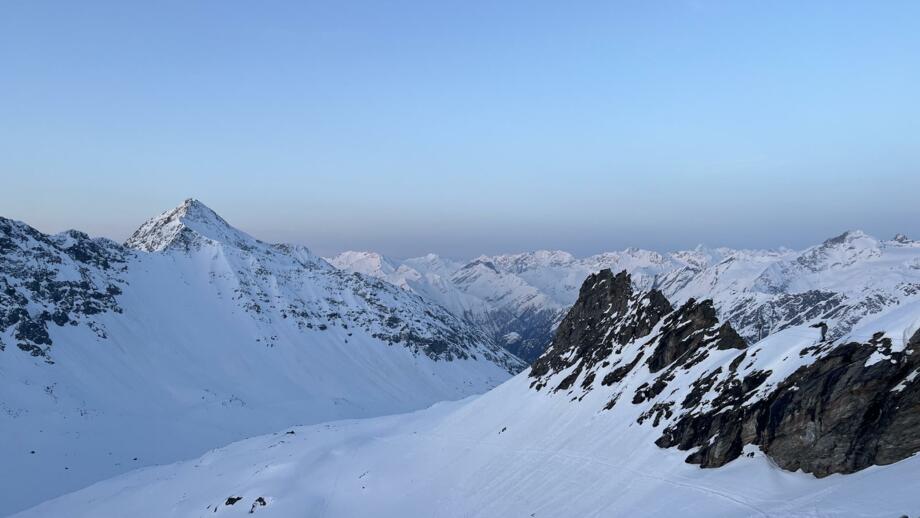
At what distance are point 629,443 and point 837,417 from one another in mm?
14124

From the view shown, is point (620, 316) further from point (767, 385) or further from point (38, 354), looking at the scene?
point (38, 354)

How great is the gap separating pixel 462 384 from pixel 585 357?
123556 mm

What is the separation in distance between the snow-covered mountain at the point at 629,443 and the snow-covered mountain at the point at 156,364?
105 feet

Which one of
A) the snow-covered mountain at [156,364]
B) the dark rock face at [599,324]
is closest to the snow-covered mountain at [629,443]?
the dark rock face at [599,324]

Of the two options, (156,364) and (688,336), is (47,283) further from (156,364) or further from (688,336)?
(688,336)

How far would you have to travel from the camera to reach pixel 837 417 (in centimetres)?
2500

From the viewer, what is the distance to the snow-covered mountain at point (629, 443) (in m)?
24.2

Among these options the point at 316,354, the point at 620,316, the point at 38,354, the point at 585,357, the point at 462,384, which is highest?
the point at 620,316

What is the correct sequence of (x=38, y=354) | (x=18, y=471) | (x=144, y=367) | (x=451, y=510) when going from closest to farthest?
1. (x=451, y=510)
2. (x=18, y=471)
3. (x=38, y=354)
4. (x=144, y=367)

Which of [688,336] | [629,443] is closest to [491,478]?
[629,443]

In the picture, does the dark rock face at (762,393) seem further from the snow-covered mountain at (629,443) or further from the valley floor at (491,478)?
the valley floor at (491,478)

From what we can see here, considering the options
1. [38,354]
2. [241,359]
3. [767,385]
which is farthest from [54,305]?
[767,385]

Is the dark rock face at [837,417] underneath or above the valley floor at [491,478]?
above

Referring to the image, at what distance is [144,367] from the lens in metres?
130
